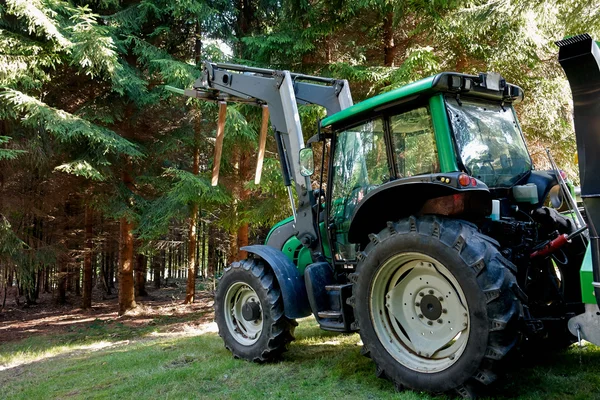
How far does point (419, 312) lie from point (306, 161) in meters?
1.97

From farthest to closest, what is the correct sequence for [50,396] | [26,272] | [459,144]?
[26,272] → [50,396] → [459,144]

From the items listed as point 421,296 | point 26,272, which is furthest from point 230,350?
point 26,272

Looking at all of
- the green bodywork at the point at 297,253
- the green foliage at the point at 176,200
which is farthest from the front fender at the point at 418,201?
the green foliage at the point at 176,200

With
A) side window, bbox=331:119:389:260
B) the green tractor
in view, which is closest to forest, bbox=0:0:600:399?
the green tractor

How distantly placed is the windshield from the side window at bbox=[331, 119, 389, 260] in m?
0.73

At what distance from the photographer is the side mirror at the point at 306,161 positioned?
489 centimetres

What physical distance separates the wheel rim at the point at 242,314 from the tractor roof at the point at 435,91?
230 centimetres

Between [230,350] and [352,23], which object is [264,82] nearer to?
[230,350]

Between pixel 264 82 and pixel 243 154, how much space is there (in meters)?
6.82

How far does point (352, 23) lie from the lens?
1052cm

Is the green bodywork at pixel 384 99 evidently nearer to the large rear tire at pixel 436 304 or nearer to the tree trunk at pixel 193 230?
the large rear tire at pixel 436 304

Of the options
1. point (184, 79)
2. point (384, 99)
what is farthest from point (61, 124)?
point (384, 99)

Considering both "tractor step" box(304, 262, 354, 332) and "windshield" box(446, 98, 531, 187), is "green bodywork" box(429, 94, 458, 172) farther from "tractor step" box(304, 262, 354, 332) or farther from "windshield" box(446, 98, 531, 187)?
"tractor step" box(304, 262, 354, 332)

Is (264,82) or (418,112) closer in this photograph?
(418,112)
